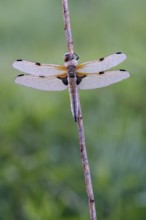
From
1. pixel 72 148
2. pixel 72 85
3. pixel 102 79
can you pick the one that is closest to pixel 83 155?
pixel 72 85

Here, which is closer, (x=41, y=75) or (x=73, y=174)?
(x=41, y=75)

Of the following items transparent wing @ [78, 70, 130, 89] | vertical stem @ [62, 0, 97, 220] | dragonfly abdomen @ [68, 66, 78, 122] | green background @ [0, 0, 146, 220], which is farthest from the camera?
green background @ [0, 0, 146, 220]

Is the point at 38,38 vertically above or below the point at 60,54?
above

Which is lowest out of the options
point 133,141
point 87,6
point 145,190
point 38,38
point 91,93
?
point 145,190

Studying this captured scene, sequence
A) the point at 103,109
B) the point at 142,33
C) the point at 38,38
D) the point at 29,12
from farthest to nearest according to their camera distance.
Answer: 1. the point at 29,12
2. the point at 38,38
3. the point at 142,33
4. the point at 103,109

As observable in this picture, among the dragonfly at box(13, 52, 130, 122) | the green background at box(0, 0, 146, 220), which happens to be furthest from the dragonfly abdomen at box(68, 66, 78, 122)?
the green background at box(0, 0, 146, 220)

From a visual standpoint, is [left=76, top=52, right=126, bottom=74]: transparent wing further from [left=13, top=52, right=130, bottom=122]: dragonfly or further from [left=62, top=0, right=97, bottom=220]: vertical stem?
[left=62, top=0, right=97, bottom=220]: vertical stem

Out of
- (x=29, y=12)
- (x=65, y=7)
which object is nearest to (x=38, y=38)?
(x=29, y=12)

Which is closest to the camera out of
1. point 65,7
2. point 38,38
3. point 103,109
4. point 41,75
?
point 65,7

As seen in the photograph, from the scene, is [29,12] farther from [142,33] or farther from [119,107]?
[119,107]
